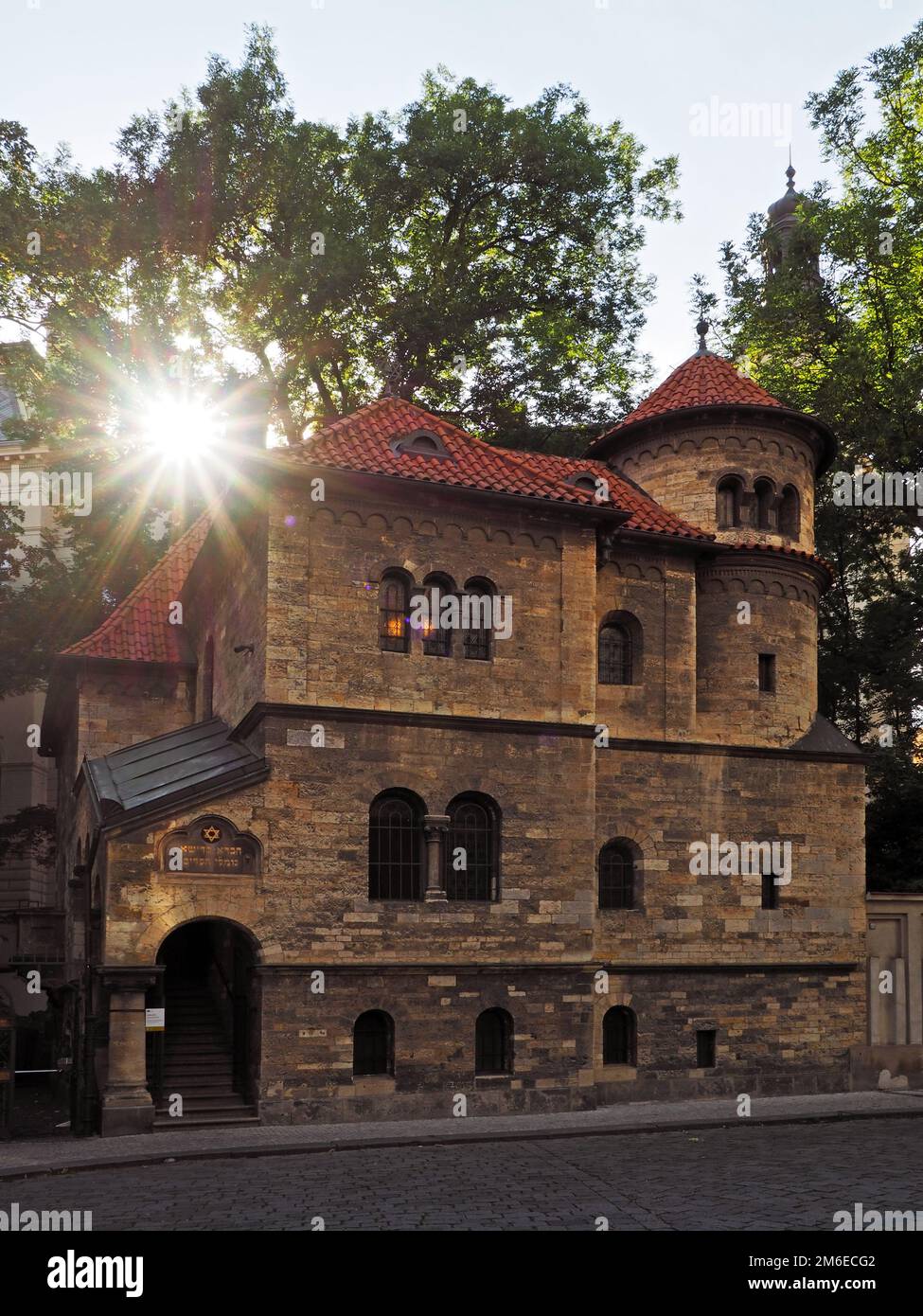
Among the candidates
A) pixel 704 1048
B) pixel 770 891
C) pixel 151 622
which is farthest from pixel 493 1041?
pixel 151 622

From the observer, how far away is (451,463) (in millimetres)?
22531

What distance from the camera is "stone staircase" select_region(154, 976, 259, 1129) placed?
19.1 m

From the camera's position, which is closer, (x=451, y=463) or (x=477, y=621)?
(x=477, y=621)

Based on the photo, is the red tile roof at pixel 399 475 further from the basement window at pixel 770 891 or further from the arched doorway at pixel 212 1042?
the arched doorway at pixel 212 1042

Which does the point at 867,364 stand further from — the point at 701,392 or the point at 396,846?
the point at 396,846

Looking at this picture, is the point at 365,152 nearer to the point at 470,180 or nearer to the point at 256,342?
the point at 470,180

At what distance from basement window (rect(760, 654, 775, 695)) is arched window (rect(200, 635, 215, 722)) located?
1071 cm

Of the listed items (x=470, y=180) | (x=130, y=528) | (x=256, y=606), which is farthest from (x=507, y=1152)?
(x=470, y=180)

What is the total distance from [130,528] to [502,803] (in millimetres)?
16418

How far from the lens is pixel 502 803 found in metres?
21.5

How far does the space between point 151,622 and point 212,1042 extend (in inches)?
433

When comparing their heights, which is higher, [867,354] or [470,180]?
[470,180]

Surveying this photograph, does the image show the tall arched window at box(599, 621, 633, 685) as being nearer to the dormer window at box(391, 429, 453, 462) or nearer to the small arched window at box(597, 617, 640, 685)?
the small arched window at box(597, 617, 640, 685)
